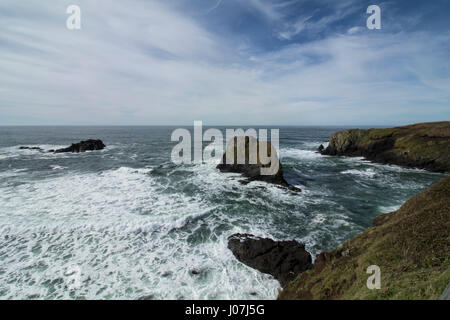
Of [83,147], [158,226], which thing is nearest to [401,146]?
[158,226]

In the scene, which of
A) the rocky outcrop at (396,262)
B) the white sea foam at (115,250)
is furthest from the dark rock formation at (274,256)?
the rocky outcrop at (396,262)

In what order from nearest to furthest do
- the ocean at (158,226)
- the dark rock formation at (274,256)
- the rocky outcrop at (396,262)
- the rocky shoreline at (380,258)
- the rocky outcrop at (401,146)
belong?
the rocky outcrop at (396,262) → the rocky shoreline at (380,258) → the ocean at (158,226) → the dark rock formation at (274,256) → the rocky outcrop at (401,146)

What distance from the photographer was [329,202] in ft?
55.7

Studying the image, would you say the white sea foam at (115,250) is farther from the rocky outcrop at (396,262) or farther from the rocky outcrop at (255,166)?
the rocky outcrop at (255,166)

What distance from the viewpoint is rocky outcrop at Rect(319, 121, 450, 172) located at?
3042cm

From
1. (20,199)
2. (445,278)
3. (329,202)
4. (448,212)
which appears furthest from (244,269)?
(20,199)

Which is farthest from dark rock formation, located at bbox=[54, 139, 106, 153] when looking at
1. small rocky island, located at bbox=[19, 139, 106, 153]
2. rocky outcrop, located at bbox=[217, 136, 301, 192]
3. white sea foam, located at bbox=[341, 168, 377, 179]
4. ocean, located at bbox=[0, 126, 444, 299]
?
white sea foam, located at bbox=[341, 168, 377, 179]

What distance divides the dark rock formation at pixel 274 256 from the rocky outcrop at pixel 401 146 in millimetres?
34399

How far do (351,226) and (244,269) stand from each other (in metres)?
8.48

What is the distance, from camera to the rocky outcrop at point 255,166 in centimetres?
2151

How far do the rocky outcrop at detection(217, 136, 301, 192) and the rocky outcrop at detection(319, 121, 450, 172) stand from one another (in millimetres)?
26413
